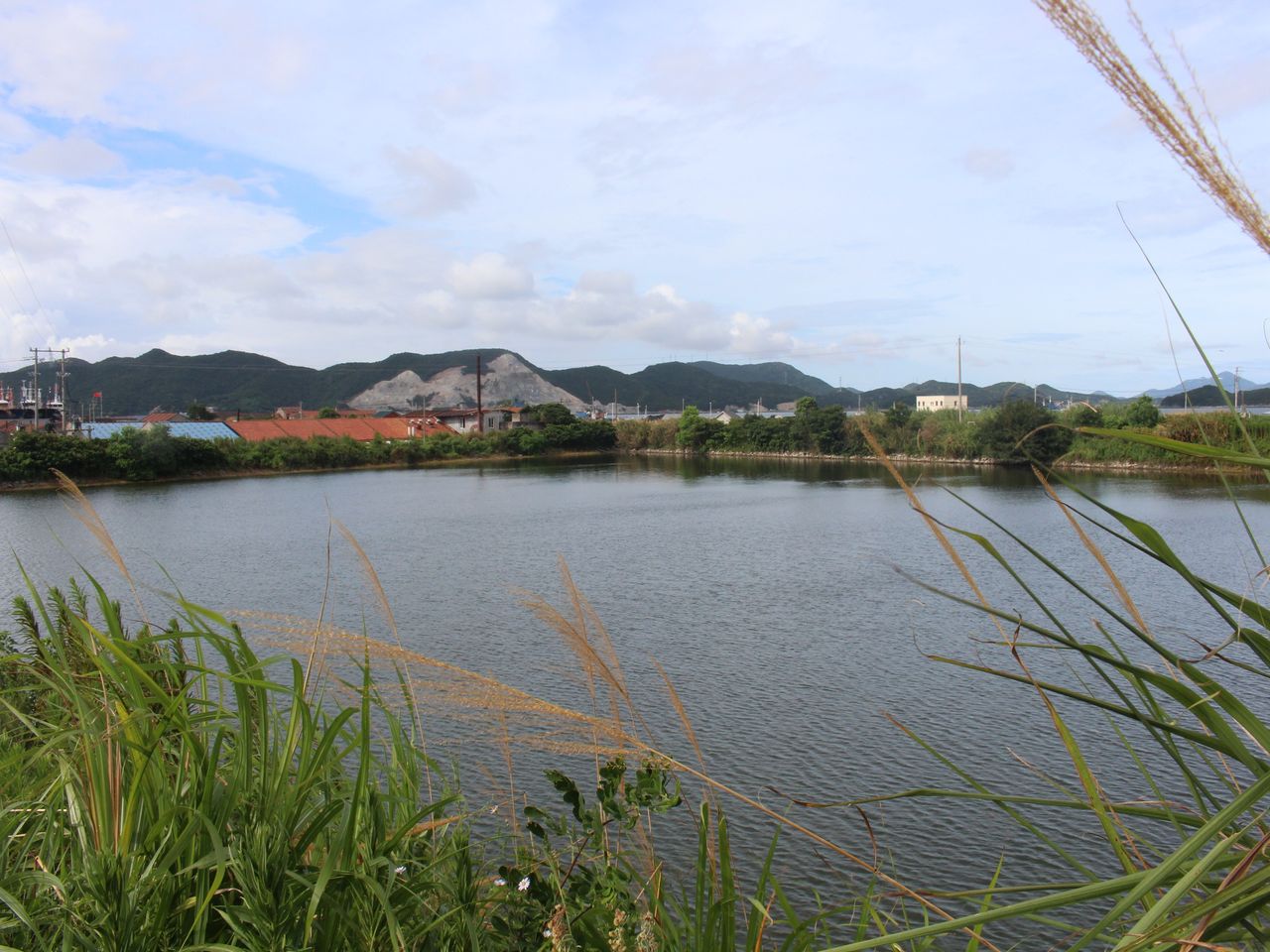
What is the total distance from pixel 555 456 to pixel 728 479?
2503cm

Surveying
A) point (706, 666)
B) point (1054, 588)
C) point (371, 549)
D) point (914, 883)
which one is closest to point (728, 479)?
point (371, 549)

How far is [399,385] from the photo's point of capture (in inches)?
6093

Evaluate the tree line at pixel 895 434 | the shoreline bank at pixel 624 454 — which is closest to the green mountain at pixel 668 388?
the tree line at pixel 895 434

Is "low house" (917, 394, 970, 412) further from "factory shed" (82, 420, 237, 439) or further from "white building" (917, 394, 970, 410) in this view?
"factory shed" (82, 420, 237, 439)

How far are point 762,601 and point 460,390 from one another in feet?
479

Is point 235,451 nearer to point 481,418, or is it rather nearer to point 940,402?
point 481,418

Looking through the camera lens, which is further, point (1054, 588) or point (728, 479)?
point (728, 479)

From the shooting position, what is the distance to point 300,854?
202 cm

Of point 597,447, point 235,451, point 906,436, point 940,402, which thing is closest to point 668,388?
point 597,447

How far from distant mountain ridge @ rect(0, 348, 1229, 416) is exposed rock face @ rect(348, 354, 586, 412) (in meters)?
0.17

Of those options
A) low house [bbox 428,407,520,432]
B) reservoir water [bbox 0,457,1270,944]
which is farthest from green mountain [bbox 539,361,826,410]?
reservoir water [bbox 0,457,1270,944]

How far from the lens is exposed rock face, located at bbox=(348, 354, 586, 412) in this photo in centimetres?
15025

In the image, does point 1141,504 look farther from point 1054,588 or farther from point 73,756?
point 73,756

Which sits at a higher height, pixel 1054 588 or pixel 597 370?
pixel 597 370
